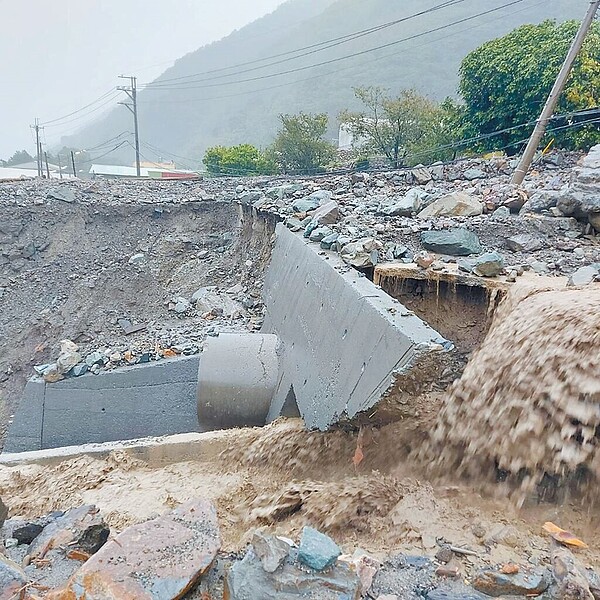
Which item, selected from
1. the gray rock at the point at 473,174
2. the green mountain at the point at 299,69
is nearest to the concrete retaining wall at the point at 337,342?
the gray rock at the point at 473,174

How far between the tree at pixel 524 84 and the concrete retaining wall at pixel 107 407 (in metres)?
10.2

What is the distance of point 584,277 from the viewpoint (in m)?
4.80

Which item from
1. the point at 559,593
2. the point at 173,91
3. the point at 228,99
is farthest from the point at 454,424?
the point at 173,91

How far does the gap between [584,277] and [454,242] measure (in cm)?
176

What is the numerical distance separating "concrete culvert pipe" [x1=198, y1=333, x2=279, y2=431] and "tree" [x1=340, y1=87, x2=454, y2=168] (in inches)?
519

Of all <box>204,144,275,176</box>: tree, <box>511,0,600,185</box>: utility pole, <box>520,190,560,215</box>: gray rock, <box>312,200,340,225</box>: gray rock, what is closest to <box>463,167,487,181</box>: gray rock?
<box>511,0,600,185</box>: utility pole

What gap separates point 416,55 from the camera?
212ft

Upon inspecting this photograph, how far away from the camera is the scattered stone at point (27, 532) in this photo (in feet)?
9.70

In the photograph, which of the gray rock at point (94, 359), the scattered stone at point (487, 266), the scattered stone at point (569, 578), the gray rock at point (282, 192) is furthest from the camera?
the gray rock at point (282, 192)

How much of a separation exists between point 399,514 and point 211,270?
825cm

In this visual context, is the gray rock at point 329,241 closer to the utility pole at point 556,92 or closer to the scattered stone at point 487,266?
the scattered stone at point 487,266

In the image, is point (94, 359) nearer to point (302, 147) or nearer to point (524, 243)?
point (524, 243)

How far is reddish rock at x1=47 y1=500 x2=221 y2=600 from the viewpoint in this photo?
221cm

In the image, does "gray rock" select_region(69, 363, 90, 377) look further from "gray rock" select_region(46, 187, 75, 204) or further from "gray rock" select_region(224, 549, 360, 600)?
"gray rock" select_region(46, 187, 75, 204)
